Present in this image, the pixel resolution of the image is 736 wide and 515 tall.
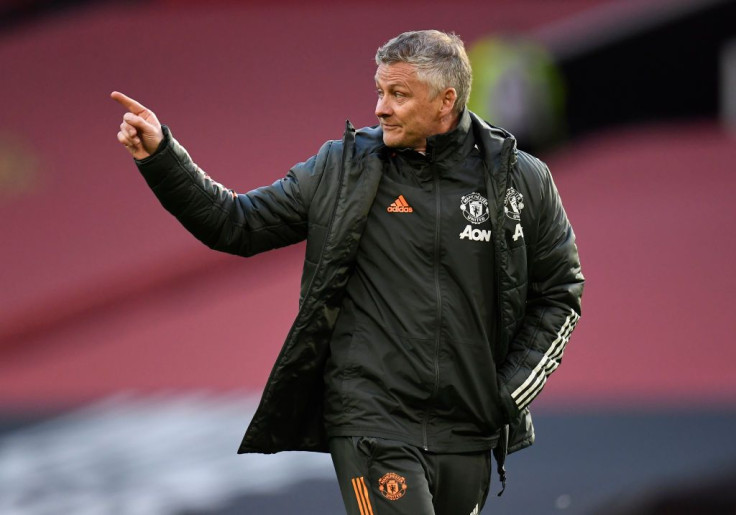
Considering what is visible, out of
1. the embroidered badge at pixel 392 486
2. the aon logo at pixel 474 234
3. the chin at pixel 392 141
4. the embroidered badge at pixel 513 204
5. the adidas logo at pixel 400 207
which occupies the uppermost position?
the chin at pixel 392 141

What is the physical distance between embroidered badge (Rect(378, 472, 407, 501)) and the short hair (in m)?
1.06

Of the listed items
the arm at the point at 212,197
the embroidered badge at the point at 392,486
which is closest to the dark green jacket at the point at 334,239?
the arm at the point at 212,197

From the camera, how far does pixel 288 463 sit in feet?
23.4

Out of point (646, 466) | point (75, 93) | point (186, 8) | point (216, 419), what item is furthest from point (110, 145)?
point (646, 466)

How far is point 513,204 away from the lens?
12.5ft

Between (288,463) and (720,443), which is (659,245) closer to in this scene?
(720,443)

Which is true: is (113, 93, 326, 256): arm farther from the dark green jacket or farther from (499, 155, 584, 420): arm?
(499, 155, 584, 420): arm

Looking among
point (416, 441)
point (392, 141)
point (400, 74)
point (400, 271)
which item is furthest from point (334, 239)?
point (416, 441)

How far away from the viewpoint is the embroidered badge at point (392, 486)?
3662mm

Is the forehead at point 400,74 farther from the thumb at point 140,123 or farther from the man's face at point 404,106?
the thumb at point 140,123

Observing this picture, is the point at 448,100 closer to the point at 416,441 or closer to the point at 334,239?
the point at 334,239

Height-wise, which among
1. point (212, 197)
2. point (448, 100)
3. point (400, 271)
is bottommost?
point (400, 271)

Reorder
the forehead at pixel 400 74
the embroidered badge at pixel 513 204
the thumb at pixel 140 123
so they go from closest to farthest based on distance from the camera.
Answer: the thumb at pixel 140 123
the forehead at pixel 400 74
the embroidered badge at pixel 513 204

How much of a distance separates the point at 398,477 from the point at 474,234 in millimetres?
705
